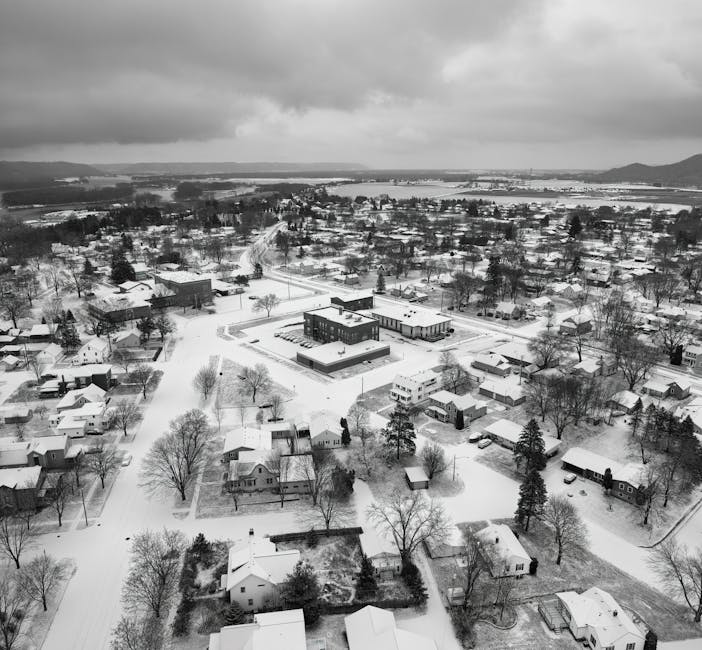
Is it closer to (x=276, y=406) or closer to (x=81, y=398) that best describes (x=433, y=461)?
(x=276, y=406)

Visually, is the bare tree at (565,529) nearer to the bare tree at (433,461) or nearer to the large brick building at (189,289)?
the bare tree at (433,461)

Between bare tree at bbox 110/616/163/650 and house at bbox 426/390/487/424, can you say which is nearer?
bare tree at bbox 110/616/163/650

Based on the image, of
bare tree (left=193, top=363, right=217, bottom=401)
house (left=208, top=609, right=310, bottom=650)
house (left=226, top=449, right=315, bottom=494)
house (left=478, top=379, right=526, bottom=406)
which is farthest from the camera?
bare tree (left=193, top=363, right=217, bottom=401)

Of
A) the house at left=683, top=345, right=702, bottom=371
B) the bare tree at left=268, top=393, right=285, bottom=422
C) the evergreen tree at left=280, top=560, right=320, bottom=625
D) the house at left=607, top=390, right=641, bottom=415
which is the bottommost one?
the evergreen tree at left=280, top=560, right=320, bottom=625

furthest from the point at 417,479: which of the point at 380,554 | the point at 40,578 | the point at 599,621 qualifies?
the point at 40,578

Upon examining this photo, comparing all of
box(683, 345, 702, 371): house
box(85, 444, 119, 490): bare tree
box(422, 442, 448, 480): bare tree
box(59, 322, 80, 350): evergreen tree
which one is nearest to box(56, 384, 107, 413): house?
box(85, 444, 119, 490): bare tree

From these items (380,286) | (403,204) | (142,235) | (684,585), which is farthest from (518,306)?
(403,204)

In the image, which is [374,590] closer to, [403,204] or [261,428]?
[261,428]

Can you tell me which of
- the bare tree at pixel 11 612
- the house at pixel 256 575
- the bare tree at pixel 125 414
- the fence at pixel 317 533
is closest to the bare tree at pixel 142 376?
the bare tree at pixel 125 414

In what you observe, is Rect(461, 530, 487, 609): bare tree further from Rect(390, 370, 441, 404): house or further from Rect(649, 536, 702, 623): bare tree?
Rect(390, 370, 441, 404): house
